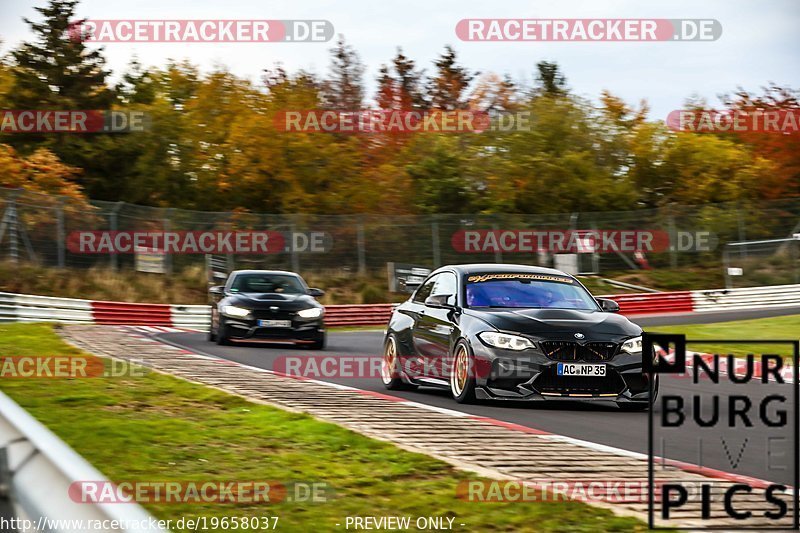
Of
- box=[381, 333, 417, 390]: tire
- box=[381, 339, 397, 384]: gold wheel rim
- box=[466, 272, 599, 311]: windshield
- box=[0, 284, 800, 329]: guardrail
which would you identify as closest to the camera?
box=[466, 272, 599, 311]: windshield

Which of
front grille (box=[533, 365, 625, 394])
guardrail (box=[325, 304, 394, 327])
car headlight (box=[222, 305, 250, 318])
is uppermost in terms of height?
car headlight (box=[222, 305, 250, 318])

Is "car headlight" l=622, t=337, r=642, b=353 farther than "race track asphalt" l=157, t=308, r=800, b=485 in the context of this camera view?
Yes

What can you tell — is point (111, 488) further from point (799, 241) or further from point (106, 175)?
point (106, 175)

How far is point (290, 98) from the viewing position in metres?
53.4

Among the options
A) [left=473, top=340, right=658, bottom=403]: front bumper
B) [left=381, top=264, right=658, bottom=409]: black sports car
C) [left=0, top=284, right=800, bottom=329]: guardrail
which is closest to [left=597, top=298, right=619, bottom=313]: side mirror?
[left=381, top=264, right=658, bottom=409]: black sports car

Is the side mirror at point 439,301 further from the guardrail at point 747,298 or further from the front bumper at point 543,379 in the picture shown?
the guardrail at point 747,298

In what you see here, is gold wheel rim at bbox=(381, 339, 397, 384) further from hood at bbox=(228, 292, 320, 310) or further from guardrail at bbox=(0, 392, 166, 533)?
guardrail at bbox=(0, 392, 166, 533)

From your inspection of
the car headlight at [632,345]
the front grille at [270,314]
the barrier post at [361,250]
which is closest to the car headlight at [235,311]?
the front grille at [270,314]

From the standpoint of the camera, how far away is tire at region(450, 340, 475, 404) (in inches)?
456

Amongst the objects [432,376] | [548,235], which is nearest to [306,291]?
[432,376]

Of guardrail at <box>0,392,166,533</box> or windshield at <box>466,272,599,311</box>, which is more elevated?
windshield at <box>466,272,599,311</box>

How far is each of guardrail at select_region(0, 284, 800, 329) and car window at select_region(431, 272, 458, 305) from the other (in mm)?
12790

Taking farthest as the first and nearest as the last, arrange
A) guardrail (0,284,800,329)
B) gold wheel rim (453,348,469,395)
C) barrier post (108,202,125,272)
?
barrier post (108,202,125,272)
guardrail (0,284,800,329)
gold wheel rim (453,348,469,395)

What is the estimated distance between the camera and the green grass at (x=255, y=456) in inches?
237
